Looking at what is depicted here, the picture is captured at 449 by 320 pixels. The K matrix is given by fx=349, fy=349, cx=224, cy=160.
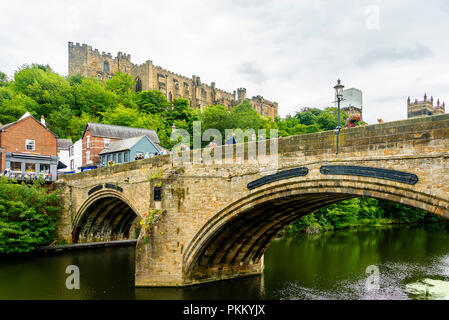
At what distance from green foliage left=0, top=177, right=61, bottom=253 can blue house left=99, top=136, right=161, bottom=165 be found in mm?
5871

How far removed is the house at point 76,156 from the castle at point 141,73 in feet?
114

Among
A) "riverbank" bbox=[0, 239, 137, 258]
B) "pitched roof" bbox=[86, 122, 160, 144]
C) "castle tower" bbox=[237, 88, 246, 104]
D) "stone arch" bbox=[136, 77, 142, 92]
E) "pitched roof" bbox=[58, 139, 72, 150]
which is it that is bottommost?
"riverbank" bbox=[0, 239, 137, 258]

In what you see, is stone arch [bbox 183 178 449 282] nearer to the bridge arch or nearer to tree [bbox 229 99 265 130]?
the bridge arch

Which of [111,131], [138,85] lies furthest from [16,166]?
[138,85]

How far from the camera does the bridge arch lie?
2552cm

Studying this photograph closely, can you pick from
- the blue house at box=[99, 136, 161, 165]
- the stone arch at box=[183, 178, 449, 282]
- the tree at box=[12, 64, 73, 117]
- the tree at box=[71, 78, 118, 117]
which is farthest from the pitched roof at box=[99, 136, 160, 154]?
the tree at box=[71, 78, 118, 117]

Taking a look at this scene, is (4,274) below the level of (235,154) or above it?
below

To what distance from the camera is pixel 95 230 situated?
2812 centimetres

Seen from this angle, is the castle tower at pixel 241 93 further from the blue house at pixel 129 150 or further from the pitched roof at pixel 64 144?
the blue house at pixel 129 150

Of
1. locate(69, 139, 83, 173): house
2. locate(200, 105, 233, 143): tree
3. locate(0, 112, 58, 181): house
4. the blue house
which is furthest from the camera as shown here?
locate(200, 105, 233, 143): tree

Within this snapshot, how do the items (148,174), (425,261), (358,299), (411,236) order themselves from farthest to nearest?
(411,236)
(425,261)
(148,174)
(358,299)
